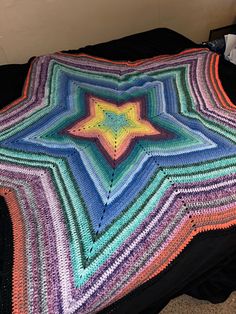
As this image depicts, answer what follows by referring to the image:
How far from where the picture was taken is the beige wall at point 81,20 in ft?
5.21

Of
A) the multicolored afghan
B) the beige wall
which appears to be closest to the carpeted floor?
the multicolored afghan

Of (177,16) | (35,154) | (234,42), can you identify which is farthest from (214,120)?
(177,16)

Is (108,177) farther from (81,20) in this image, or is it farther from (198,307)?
(81,20)

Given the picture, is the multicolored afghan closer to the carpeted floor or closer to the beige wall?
the carpeted floor

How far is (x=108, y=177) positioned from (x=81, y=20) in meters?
1.33

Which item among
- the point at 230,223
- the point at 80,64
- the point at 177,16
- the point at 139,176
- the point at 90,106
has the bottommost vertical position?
the point at 230,223

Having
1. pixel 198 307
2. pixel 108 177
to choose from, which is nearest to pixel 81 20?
pixel 108 177

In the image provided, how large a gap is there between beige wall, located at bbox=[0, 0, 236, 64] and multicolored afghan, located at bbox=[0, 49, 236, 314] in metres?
0.58

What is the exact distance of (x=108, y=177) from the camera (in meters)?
0.79

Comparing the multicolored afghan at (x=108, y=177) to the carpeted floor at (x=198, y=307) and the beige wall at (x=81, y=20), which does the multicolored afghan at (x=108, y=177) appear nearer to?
the carpeted floor at (x=198, y=307)

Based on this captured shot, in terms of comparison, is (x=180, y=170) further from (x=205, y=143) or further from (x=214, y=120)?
(x=214, y=120)

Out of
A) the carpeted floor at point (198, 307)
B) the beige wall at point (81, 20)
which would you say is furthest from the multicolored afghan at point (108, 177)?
the beige wall at point (81, 20)

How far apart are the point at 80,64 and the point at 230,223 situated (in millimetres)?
926

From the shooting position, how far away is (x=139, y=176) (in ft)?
2.60
